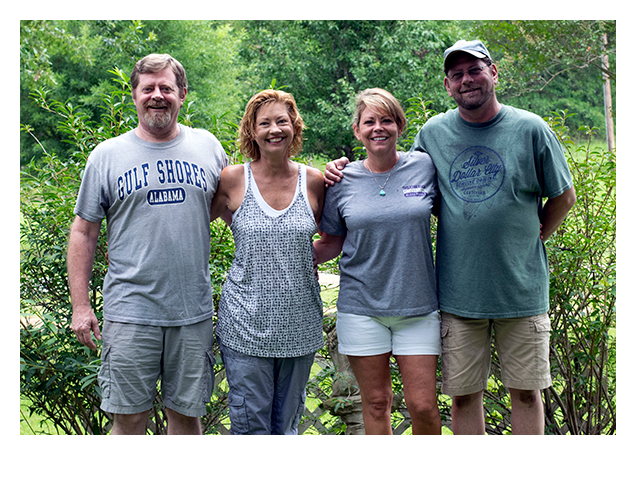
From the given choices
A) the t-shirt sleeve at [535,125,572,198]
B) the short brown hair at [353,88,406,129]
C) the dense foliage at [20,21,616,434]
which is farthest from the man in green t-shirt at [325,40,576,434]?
the dense foliage at [20,21,616,434]

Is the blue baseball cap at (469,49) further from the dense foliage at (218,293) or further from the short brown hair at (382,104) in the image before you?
the dense foliage at (218,293)

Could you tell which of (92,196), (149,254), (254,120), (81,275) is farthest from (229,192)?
(81,275)

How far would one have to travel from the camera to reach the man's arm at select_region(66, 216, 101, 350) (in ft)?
7.52

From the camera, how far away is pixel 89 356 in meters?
2.82

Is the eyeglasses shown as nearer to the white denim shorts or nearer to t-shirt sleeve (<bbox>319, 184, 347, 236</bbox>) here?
t-shirt sleeve (<bbox>319, 184, 347, 236</bbox>)

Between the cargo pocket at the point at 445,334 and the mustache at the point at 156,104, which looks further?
the cargo pocket at the point at 445,334

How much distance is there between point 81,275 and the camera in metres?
2.32

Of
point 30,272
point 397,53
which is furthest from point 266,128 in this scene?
point 397,53

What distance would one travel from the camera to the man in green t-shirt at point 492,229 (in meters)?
2.32

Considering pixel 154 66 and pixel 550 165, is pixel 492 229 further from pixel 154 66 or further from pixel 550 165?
pixel 154 66

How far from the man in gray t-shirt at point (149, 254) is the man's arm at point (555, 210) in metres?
1.56

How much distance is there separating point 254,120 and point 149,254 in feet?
2.42

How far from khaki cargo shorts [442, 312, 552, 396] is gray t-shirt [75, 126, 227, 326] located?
116 cm

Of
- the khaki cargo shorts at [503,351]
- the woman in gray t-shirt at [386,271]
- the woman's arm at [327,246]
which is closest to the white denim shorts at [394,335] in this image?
the woman in gray t-shirt at [386,271]
